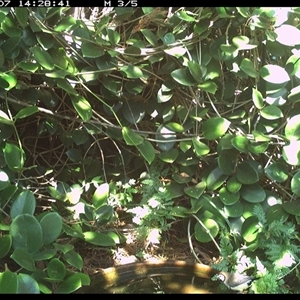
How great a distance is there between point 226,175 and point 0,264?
0.72 m

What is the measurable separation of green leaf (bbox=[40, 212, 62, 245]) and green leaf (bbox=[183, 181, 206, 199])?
0.44 m

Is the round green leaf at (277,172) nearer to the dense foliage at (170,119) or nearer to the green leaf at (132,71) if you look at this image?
the dense foliage at (170,119)

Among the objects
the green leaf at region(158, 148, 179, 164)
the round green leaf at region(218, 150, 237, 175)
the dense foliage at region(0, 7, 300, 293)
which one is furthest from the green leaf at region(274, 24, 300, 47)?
the green leaf at region(158, 148, 179, 164)

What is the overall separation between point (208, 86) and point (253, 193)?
1.19 feet

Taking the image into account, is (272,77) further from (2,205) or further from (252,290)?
(2,205)

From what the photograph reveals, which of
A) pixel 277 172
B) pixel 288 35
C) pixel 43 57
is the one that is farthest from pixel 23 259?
pixel 288 35

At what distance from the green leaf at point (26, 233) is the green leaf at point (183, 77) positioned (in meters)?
0.58

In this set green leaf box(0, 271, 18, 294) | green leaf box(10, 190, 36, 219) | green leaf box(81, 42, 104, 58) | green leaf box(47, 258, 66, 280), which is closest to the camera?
green leaf box(0, 271, 18, 294)

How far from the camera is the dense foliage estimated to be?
1.21m

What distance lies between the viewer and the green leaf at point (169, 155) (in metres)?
1.38

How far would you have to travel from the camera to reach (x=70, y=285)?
1030mm

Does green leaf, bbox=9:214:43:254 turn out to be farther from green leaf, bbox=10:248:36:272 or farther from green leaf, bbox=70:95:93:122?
green leaf, bbox=70:95:93:122

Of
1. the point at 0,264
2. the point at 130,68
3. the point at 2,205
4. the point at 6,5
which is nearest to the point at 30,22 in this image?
the point at 6,5

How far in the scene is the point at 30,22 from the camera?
48.4 inches
